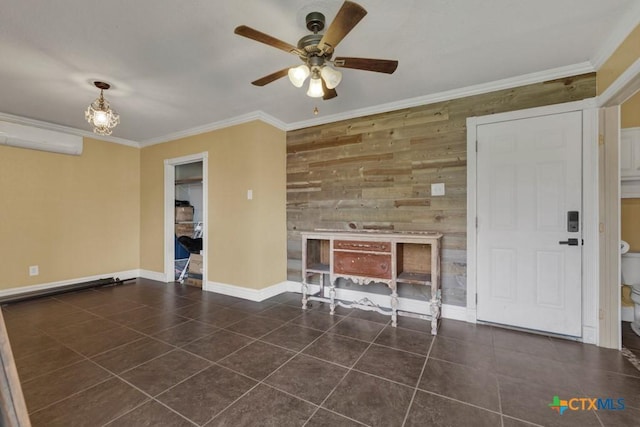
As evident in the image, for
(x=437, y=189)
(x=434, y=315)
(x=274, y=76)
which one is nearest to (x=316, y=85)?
(x=274, y=76)

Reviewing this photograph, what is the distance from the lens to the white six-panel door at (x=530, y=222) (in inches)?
99.3

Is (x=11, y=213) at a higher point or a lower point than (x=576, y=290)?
higher

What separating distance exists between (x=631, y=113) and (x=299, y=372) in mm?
4132

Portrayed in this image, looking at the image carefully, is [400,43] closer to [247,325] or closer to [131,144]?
[247,325]

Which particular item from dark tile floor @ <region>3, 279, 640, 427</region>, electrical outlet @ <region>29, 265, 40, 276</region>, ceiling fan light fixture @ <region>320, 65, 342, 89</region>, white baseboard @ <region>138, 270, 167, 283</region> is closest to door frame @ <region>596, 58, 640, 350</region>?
dark tile floor @ <region>3, 279, 640, 427</region>

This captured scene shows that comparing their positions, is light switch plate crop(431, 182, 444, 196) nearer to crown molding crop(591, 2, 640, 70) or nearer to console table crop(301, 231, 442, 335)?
console table crop(301, 231, 442, 335)

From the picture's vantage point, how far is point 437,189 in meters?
3.08

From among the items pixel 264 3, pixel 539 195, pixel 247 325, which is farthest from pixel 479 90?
pixel 247 325

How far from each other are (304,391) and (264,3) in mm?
2520

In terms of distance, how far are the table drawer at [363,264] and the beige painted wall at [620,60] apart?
228 cm

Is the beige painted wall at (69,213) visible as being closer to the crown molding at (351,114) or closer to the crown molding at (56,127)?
the crown molding at (56,127)

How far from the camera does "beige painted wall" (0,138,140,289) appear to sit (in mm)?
3756

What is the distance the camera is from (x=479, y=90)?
2879mm

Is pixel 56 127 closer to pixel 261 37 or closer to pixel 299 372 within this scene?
pixel 261 37
